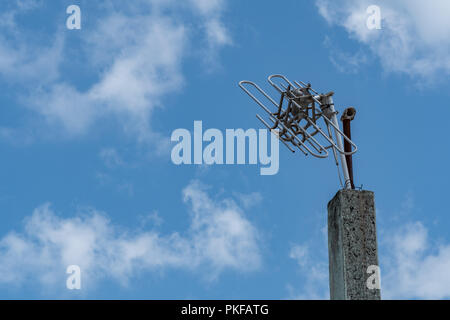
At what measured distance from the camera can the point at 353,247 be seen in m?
14.7

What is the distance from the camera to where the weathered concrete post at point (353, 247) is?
14.3 meters

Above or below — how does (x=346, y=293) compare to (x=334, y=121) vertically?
below

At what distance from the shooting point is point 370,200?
1516 cm

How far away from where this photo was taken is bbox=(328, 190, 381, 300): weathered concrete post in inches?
564
